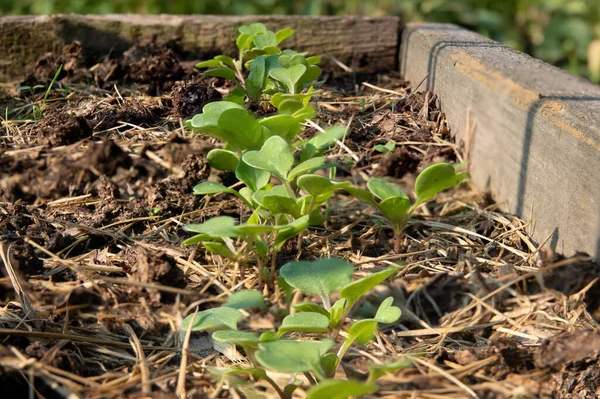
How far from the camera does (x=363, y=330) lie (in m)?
1.11

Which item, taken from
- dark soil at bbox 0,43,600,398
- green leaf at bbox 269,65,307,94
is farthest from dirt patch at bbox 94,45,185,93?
green leaf at bbox 269,65,307,94

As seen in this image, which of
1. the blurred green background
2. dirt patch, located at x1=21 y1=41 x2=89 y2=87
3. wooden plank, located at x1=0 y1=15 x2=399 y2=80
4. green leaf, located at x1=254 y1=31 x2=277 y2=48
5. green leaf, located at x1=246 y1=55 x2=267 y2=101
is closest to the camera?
green leaf, located at x1=246 y1=55 x2=267 y2=101

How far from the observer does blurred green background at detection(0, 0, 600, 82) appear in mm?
4418

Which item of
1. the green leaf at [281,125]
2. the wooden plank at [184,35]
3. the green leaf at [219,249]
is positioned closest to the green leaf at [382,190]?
the green leaf at [281,125]

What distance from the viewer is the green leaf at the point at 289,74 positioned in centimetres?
185

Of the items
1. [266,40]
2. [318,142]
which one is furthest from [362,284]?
[266,40]

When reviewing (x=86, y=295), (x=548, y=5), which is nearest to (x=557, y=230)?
(x=86, y=295)

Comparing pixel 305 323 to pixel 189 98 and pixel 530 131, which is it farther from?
pixel 189 98

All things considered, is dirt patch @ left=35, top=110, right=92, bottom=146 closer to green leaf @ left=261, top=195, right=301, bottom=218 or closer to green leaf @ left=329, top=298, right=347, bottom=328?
green leaf @ left=261, top=195, right=301, bottom=218

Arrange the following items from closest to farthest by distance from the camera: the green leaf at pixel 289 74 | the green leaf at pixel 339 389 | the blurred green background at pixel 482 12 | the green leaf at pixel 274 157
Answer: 1. the green leaf at pixel 339 389
2. the green leaf at pixel 274 157
3. the green leaf at pixel 289 74
4. the blurred green background at pixel 482 12

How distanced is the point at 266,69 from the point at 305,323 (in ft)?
3.46

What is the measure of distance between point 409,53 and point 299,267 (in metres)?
1.60

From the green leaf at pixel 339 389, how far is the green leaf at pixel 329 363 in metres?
0.12

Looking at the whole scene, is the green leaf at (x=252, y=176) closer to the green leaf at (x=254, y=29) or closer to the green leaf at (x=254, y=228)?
the green leaf at (x=254, y=228)
